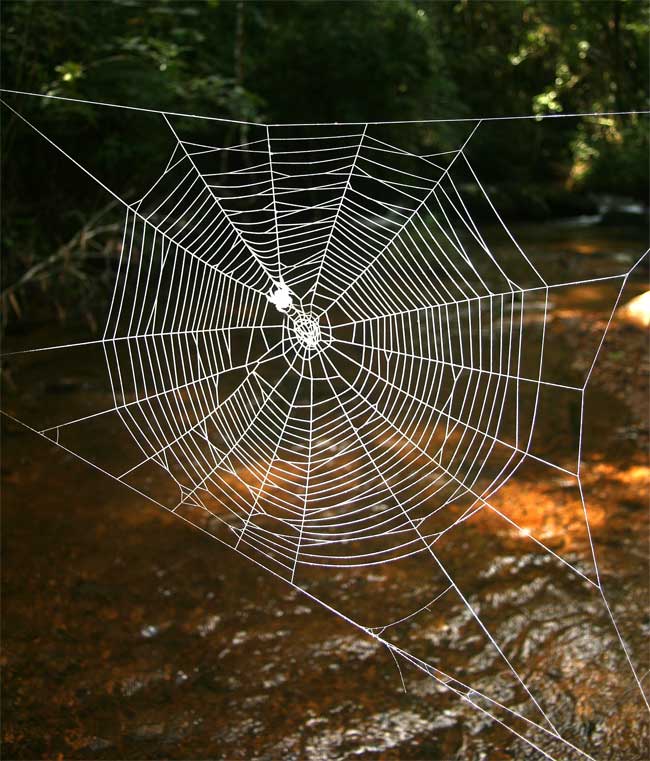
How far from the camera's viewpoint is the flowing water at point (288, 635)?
9.05 ft

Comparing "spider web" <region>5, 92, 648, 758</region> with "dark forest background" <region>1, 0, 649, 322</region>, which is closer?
"spider web" <region>5, 92, 648, 758</region>

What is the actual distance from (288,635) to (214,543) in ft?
2.97

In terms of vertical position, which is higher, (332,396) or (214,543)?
(332,396)

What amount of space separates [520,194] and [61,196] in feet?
31.3

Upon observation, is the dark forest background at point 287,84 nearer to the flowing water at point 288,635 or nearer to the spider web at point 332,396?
the spider web at point 332,396

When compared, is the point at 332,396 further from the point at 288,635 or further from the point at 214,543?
the point at 288,635

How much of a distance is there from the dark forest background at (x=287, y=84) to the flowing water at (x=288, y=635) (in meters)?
2.03

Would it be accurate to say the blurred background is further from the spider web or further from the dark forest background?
the spider web

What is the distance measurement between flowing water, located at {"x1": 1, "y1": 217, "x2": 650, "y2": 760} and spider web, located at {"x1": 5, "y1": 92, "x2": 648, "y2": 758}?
91 mm

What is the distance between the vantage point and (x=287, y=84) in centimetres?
951

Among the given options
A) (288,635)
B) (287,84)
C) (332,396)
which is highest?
(287,84)

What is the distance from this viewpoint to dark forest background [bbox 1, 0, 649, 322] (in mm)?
6008

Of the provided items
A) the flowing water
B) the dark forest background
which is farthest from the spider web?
the dark forest background

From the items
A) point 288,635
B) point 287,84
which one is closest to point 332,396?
point 288,635
